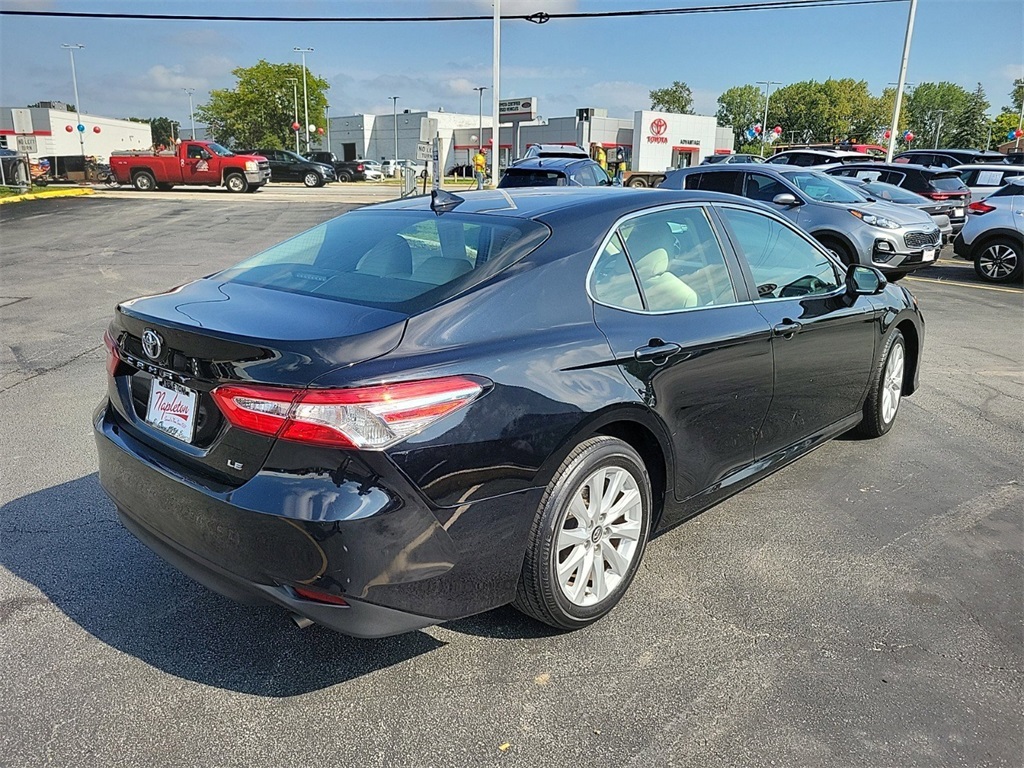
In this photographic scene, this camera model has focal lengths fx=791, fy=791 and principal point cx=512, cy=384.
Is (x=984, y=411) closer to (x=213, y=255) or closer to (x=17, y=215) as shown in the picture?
(x=213, y=255)

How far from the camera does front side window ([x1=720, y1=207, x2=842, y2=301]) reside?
3.82 m

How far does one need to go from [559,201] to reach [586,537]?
1414mm

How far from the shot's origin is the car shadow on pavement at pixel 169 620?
9.04ft

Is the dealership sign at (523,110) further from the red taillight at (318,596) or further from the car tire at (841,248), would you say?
the red taillight at (318,596)

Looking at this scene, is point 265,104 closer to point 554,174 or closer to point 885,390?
point 554,174

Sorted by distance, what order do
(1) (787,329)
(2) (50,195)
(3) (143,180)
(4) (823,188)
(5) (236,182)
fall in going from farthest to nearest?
(3) (143,180)
(5) (236,182)
(2) (50,195)
(4) (823,188)
(1) (787,329)

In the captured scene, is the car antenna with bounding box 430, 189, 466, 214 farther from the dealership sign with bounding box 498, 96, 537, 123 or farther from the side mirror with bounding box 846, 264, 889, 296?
the dealership sign with bounding box 498, 96, 537, 123

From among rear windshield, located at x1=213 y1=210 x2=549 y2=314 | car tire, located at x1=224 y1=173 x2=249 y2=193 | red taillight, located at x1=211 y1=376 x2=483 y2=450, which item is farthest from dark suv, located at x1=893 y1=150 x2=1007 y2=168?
red taillight, located at x1=211 y1=376 x2=483 y2=450

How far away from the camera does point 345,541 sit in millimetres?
2289

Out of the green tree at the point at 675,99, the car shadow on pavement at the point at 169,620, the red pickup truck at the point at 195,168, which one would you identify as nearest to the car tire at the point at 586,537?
the car shadow on pavement at the point at 169,620

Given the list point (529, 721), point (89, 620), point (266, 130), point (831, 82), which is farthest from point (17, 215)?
point (831, 82)

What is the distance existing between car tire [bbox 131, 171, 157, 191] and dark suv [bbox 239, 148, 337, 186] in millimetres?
8567

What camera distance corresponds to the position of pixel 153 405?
275 cm

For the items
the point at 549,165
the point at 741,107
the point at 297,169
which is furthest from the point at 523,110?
the point at 741,107
